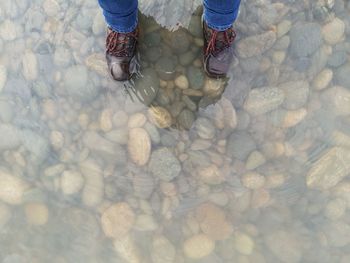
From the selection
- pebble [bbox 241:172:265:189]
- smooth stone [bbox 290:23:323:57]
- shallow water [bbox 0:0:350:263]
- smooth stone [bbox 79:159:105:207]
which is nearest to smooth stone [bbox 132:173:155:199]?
shallow water [bbox 0:0:350:263]

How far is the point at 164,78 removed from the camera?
1848 millimetres

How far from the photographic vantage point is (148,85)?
6.07 feet

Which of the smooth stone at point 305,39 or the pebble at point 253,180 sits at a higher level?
the smooth stone at point 305,39

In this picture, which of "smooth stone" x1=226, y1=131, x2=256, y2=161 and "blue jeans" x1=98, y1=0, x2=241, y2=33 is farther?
"smooth stone" x1=226, y1=131, x2=256, y2=161

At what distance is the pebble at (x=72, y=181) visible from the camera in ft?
6.09

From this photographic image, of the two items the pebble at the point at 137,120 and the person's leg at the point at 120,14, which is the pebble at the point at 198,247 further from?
→ the person's leg at the point at 120,14

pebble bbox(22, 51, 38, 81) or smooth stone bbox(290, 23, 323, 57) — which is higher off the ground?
smooth stone bbox(290, 23, 323, 57)

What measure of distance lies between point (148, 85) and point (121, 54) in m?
0.19

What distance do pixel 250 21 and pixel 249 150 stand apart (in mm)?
578

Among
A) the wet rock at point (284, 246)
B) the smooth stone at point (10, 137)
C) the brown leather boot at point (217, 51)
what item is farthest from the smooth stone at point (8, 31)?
the wet rock at point (284, 246)

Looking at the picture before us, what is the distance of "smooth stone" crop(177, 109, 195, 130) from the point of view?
5.99ft

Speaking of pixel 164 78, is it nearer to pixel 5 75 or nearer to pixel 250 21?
pixel 250 21

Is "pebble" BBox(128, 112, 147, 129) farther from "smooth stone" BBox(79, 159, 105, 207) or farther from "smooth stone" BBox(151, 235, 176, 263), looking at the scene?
"smooth stone" BBox(151, 235, 176, 263)

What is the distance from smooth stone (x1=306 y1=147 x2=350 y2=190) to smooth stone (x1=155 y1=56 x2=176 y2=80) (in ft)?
2.47
